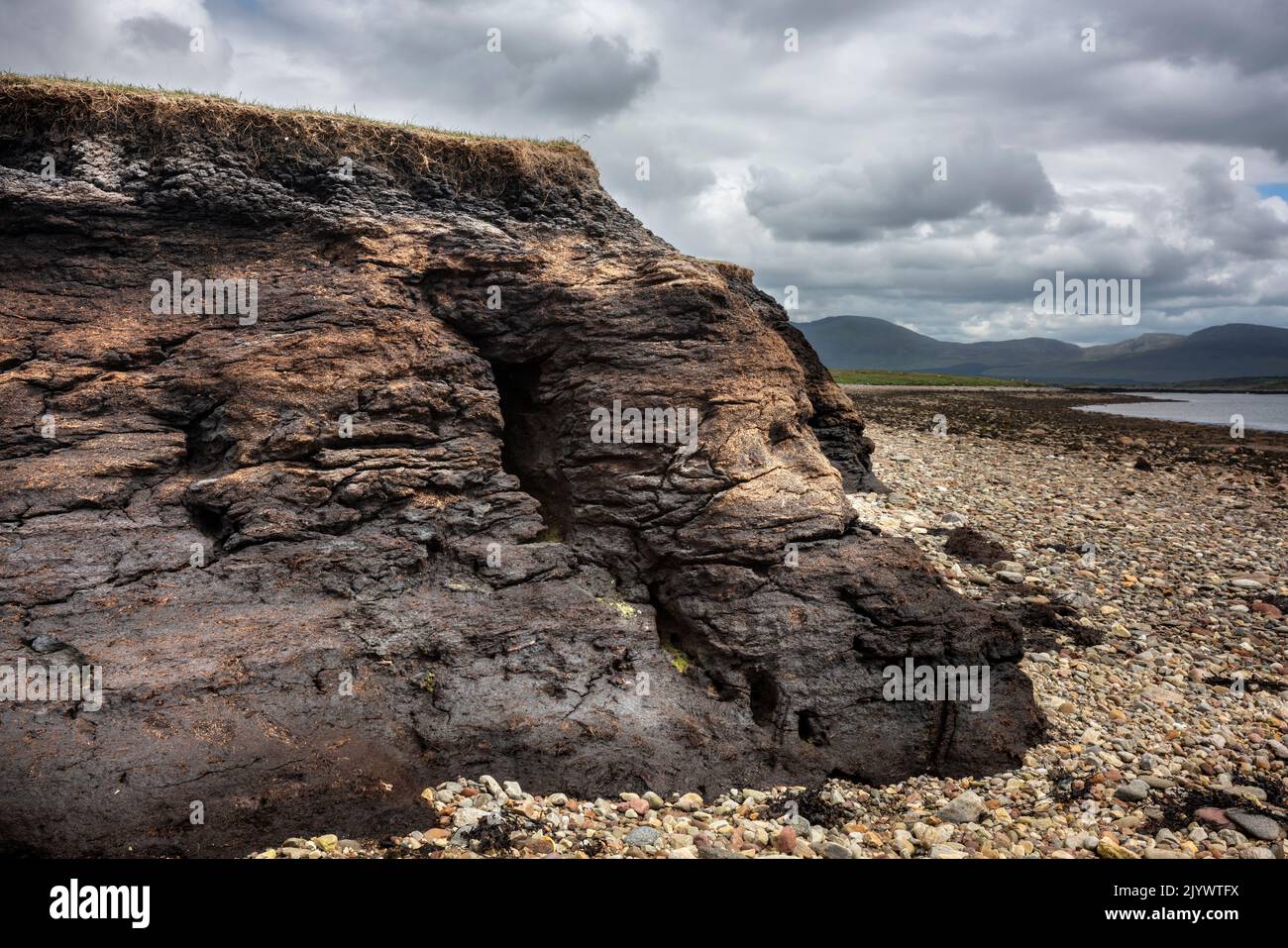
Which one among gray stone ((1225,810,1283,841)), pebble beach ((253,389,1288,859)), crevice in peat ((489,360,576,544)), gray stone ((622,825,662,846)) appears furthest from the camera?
crevice in peat ((489,360,576,544))

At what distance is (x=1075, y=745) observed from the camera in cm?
1255

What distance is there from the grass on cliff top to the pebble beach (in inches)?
387

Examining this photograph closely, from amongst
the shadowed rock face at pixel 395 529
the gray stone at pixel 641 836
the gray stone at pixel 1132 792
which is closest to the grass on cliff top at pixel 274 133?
the shadowed rock face at pixel 395 529

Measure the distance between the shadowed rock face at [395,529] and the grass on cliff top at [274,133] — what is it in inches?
7.1

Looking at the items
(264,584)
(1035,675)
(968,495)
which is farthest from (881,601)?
(968,495)

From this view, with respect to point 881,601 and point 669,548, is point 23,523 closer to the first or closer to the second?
point 669,548

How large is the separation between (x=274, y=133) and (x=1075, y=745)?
611 inches

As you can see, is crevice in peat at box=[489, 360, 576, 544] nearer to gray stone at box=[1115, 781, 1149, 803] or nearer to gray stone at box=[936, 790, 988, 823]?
gray stone at box=[936, 790, 988, 823]

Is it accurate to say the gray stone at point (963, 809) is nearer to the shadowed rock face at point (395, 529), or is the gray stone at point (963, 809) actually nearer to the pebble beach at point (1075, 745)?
the pebble beach at point (1075, 745)

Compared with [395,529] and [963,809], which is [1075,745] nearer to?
[963,809]

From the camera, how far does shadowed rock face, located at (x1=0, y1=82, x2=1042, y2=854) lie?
979 centimetres

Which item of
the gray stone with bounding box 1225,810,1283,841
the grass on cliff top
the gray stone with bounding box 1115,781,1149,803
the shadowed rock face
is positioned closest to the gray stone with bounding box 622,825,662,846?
the shadowed rock face

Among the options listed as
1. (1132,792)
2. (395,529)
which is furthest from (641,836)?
(1132,792)

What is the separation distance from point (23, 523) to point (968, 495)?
25.7 meters
